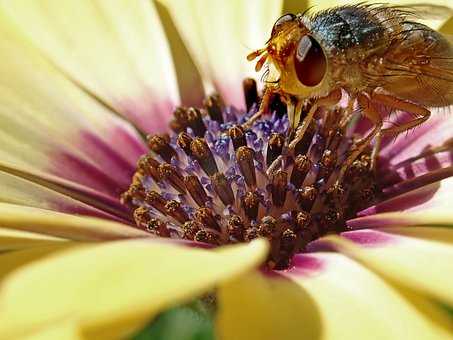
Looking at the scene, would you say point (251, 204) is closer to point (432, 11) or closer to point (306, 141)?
point (306, 141)

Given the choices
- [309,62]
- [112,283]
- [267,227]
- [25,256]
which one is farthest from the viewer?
[267,227]

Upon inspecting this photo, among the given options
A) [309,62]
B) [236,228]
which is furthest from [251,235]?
[309,62]

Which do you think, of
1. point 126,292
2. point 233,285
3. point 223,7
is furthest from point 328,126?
point 126,292

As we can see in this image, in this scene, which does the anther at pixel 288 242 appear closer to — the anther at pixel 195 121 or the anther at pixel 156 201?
the anther at pixel 156 201

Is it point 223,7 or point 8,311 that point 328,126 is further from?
point 8,311

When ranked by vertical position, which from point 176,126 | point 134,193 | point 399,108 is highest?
point 176,126

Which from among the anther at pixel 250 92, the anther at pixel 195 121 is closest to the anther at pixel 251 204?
the anther at pixel 195 121

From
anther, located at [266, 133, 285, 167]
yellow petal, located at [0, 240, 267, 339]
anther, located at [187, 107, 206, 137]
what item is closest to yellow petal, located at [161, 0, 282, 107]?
anther, located at [187, 107, 206, 137]

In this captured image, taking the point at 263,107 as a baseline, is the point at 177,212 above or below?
below
